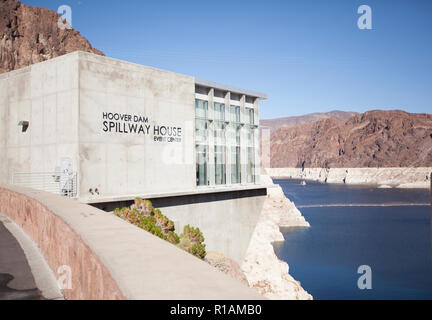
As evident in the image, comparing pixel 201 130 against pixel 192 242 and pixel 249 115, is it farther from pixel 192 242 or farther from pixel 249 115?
pixel 192 242

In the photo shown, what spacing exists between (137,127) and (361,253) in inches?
2929

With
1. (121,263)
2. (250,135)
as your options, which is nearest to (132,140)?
(250,135)

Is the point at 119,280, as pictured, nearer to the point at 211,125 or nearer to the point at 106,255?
the point at 106,255

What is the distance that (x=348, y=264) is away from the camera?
252ft

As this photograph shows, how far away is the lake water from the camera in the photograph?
64.1 meters

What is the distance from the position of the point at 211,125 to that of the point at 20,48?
379 ft

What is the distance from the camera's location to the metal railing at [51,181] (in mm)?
18938

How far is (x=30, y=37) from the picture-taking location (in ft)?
419

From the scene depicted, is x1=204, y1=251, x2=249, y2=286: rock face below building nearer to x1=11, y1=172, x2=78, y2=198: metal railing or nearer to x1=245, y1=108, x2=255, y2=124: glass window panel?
x1=11, y1=172, x2=78, y2=198: metal railing

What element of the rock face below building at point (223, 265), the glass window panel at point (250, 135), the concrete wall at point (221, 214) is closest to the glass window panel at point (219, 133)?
the glass window panel at point (250, 135)

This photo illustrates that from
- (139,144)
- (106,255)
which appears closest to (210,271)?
(106,255)

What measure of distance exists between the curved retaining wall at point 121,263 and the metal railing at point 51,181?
31.5 ft

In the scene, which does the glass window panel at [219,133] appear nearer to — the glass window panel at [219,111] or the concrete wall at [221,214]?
the glass window panel at [219,111]

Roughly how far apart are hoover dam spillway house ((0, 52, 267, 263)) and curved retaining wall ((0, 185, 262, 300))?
418 inches
